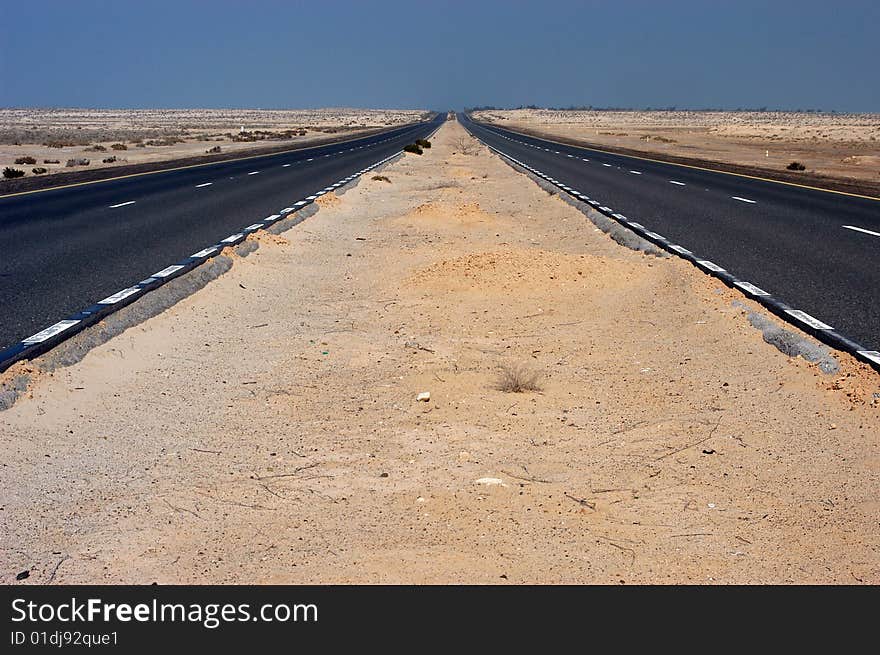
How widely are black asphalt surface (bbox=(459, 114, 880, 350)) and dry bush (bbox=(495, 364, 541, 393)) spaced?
273 centimetres

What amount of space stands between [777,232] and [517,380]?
10.1 metres

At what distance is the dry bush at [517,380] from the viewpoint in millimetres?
6992

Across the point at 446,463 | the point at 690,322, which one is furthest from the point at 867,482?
the point at 690,322

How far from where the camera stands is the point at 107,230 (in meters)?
15.6

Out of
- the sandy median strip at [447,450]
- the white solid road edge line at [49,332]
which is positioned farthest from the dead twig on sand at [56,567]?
the white solid road edge line at [49,332]

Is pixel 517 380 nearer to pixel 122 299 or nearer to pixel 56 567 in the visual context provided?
pixel 56 567

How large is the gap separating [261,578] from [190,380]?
3.52 m

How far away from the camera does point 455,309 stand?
10.1 m

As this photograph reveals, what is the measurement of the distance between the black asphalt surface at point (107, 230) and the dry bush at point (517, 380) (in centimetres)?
396

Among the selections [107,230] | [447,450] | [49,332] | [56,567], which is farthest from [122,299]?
[107,230]

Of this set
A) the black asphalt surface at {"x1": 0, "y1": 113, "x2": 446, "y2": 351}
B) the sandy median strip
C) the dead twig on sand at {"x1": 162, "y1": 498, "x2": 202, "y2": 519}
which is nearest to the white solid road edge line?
the black asphalt surface at {"x1": 0, "y1": 113, "x2": 446, "y2": 351}

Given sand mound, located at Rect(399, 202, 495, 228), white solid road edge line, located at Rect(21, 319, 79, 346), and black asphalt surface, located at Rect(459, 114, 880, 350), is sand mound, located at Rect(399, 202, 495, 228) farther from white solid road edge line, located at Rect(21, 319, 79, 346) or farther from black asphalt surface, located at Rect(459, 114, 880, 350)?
white solid road edge line, located at Rect(21, 319, 79, 346)
